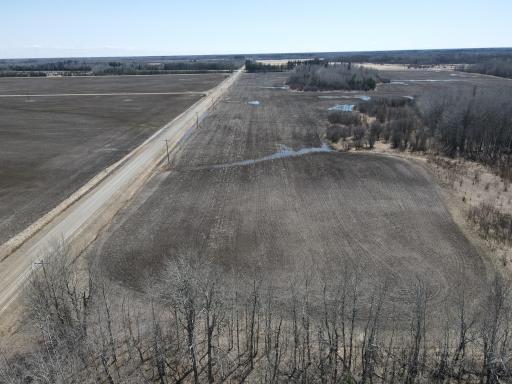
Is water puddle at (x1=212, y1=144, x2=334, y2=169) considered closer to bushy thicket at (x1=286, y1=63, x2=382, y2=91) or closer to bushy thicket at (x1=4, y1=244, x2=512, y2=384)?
bushy thicket at (x1=4, y1=244, x2=512, y2=384)

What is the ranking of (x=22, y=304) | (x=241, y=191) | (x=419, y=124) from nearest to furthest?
(x=22, y=304) → (x=241, y=191) → (x=419, y=124)

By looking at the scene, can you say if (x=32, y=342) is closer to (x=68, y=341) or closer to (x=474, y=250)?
(x=68, y=341)

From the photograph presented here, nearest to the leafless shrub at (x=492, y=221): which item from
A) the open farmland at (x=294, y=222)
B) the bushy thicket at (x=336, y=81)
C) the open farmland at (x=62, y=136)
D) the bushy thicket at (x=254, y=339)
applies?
the open farmland at (x=294, y=222)

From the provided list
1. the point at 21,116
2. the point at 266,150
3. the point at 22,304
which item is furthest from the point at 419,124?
the point at 21,116

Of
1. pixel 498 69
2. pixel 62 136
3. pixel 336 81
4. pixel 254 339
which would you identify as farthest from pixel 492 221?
pixel 498 69

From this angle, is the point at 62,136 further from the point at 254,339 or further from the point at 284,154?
the point at 254,339

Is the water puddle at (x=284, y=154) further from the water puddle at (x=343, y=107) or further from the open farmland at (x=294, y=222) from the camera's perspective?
the water puddle at (x=343, y=107)

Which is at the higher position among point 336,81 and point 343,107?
point 336,81
